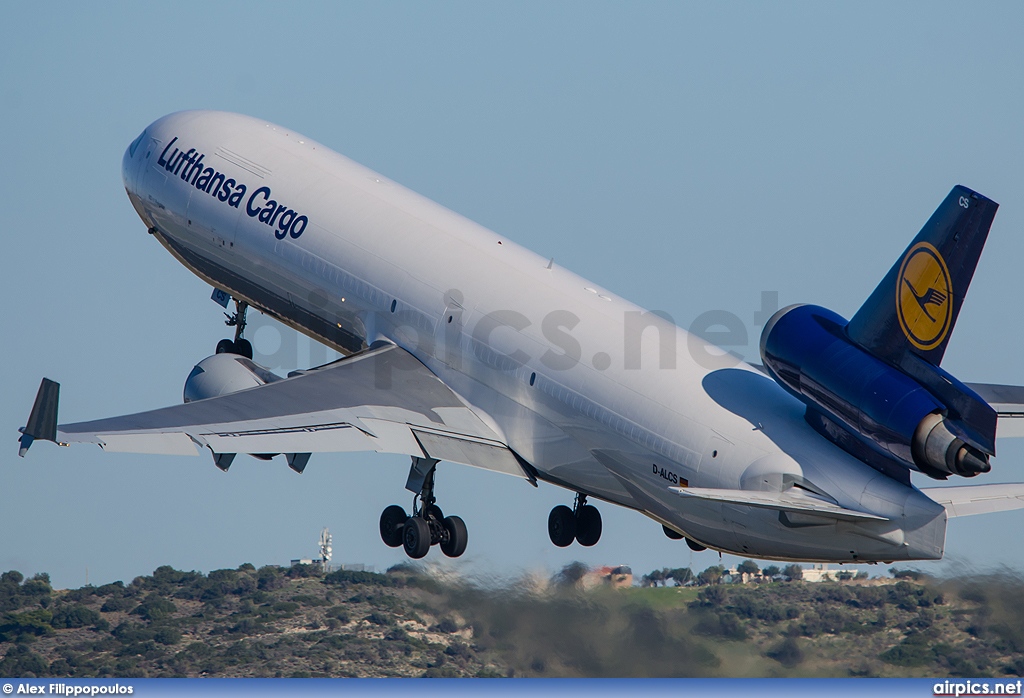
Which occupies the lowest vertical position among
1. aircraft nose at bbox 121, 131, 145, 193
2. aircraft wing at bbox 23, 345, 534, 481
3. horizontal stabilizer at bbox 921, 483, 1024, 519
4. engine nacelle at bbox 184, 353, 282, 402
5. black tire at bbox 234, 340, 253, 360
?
horizontal stabilizer at bbox 921, 483, 1024, 519

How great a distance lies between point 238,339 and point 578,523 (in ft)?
34.3

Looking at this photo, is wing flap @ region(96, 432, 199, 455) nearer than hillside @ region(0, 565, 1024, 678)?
Yes

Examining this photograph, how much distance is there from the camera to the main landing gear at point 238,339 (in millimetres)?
45531

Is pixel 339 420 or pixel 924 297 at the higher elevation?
pixel 924 297

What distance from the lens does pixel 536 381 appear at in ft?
121

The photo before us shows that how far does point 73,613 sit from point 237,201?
80.0 ft

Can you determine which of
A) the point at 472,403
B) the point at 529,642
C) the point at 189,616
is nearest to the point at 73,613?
the point at 189,616

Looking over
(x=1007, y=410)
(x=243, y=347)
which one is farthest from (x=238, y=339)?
(x=1007, y=410)

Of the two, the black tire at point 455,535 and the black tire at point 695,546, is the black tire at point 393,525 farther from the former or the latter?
the black tire at point 695,546

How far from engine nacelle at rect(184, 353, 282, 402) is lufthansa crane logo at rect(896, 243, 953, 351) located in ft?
46.4

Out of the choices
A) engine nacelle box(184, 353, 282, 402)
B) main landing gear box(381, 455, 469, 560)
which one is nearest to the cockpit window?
engine nacelle box(184, 353, 282, 402)

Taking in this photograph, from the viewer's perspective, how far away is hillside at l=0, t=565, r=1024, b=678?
148 ft

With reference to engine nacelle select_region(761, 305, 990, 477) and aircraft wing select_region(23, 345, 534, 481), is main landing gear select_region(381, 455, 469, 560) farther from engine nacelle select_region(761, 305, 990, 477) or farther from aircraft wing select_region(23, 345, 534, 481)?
engine nacelle select_region(761, 305, 990, 477)

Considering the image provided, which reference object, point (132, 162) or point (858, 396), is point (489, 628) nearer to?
point (132, 162)
